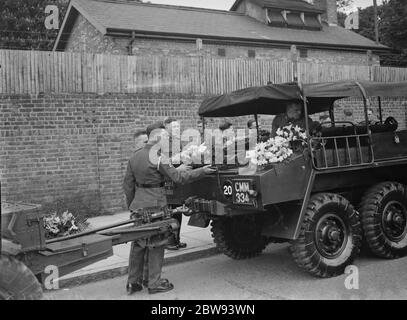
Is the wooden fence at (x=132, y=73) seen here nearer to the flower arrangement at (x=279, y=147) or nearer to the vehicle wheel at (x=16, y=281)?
the flower arrangement at (x=279, y=147)

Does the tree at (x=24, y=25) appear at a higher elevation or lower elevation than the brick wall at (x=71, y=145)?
higher

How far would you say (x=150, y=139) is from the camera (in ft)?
19.3

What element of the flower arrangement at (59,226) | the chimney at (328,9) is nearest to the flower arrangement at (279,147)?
the flower arrangement at (59,226)

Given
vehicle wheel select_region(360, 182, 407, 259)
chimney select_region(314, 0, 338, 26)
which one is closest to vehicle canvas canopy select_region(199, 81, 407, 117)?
vehicle wheel select_region(360, 182, 407, 259)

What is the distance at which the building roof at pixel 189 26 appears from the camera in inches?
822

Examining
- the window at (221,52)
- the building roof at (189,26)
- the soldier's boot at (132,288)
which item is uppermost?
the building roof at (189,26)

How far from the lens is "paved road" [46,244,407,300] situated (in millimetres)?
5543

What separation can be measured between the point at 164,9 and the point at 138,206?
815 inches

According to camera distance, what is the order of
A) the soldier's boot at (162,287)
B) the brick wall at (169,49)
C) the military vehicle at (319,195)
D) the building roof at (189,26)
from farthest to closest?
1. the building roof at (189,26)
2. the brick wall at (169,49)
3. the military vehicle at (319,195)
4. the soldier's boot at (162,287)

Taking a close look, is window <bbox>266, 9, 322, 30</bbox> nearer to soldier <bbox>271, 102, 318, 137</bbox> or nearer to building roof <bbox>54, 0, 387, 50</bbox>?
building roof <bbox>54, 0, 387, 50</bbox>

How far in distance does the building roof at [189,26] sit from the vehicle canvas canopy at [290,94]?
13338mm

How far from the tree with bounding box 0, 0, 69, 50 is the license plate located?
85.3ft

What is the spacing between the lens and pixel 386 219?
263 inches
